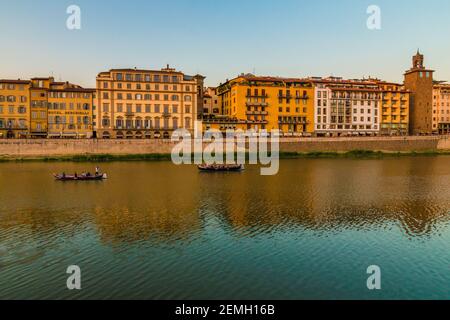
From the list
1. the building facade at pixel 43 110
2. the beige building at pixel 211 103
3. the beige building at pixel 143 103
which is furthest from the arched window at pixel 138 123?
the beige building at pixel 211 103

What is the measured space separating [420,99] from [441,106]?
848 inches

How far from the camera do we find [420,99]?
124 metres

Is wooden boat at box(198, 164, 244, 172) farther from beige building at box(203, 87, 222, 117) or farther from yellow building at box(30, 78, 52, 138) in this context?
beige building at box(203, 87, 222, 117)

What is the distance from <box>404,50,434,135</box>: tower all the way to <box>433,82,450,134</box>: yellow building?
1662 centimetres

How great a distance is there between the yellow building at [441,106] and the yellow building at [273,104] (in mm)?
56956

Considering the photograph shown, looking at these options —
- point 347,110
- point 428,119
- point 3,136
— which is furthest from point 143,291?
point 428,119

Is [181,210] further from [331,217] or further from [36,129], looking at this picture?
[36,129]

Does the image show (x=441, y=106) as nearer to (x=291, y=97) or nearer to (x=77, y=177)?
(x=291, y=97)

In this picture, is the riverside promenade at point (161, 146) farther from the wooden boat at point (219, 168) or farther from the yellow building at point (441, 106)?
the yellow building at point (441, 106)

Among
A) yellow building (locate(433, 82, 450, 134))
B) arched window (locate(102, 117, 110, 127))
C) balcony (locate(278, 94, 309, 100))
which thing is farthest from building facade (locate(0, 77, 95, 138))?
yellow building (locate(433, 82, 450, 134))

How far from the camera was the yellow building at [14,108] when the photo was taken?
306ft

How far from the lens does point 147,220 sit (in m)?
32.7
